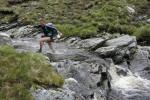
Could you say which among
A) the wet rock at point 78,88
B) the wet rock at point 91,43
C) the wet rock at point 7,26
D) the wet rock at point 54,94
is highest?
the wet rock at point 54,94

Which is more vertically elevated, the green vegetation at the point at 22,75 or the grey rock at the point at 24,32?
the green vegetation at the point at 22,75

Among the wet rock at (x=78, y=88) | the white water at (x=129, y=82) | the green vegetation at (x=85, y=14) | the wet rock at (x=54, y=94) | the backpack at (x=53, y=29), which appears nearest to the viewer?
the wet rock at (x=54, y=94)

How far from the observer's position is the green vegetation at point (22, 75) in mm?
15039

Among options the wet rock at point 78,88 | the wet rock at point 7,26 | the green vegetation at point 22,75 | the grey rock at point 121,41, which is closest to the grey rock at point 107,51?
the grey rock at point 121,41

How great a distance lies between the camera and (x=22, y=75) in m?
15.6

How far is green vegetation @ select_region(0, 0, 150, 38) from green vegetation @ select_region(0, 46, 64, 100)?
14141mm

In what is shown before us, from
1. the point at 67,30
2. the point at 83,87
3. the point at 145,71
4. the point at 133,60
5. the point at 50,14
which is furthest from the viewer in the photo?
the point at 50,14

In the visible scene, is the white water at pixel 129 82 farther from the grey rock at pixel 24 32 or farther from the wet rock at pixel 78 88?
the grey rock at pixel 24 32

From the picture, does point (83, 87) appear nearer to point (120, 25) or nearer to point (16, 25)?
point (120, 25)

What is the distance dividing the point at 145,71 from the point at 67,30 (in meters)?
9.67

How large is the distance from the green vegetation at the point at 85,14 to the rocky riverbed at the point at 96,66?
2.52 meters

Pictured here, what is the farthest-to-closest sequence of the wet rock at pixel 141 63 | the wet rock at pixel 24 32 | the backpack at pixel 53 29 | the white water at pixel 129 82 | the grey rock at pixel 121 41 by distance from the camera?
the wet rock at pixel 24 32 < the grey rock at pixel 121 41 < the wet rock at pixel 141 63 < the backpack at pixel 53 29 < the white water at pixel 129 82

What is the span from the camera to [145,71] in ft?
79.2

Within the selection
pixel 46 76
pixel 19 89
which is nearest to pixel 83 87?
pixel 46 76
